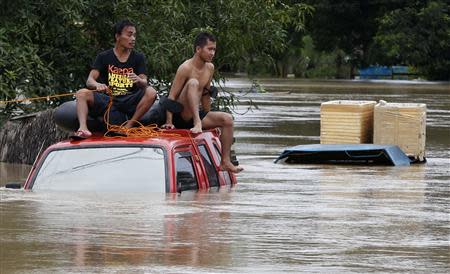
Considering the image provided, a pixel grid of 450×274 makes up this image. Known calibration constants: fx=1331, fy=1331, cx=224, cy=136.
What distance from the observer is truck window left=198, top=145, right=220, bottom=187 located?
1324 cm

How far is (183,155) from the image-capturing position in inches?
497

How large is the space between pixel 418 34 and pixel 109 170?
64214 mm

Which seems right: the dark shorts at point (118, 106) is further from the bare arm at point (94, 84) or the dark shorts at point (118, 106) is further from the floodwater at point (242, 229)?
the floodwater at point (242, 229)

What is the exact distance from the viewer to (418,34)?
75.2 m

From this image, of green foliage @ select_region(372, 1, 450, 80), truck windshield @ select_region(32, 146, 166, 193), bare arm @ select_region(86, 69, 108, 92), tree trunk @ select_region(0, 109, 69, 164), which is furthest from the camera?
green foliage @ select_region(372, 1, 450, 80)

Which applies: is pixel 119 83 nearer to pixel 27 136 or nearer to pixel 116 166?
pixel 116 166

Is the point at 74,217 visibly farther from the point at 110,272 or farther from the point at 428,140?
the point at 428,140

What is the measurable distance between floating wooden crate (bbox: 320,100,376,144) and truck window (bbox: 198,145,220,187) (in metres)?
9.06

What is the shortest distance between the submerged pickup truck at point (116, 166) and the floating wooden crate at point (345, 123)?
9865 mm

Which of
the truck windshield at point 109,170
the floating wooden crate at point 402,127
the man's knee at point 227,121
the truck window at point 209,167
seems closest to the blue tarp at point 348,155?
the floating wooden crate at point 402,127

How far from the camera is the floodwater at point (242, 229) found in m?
9.09

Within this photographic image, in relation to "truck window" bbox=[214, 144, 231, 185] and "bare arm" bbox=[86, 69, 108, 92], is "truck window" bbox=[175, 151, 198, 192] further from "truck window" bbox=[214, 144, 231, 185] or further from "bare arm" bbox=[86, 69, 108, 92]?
"bare arm" bbox=[86, 69, 108, 92]

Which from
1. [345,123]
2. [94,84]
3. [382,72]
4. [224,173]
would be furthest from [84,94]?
[382,72]

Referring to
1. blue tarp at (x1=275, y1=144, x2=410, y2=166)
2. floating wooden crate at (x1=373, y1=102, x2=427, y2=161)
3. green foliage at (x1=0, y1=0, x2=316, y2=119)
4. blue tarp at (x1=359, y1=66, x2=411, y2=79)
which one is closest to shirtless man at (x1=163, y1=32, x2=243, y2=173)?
blue tarp at (x1=275, y1=144, x2=410, y2=166)
